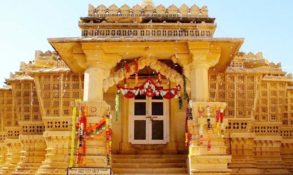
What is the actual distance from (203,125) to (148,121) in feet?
11.0

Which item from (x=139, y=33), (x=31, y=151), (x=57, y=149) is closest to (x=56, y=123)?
(x=57, y=149)

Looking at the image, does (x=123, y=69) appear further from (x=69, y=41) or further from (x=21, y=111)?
(x=21, y=111)

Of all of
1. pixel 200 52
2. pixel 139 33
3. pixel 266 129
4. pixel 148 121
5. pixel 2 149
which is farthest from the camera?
pixel 2 149

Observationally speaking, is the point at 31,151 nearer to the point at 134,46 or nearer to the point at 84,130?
the point at 84,130

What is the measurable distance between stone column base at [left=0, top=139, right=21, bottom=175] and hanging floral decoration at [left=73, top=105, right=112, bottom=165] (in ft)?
17.7

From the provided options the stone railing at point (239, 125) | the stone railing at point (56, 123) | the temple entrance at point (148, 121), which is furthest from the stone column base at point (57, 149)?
the stone railing at point (239, 125)

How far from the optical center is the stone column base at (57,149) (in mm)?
16281

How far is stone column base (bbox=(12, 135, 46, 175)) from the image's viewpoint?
1719 cm

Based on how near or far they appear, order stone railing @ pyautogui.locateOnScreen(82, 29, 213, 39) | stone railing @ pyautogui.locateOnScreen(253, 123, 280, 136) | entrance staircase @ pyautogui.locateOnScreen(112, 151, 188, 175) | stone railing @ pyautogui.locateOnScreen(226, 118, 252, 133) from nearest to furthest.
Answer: stone railing @ pyautogui.locateOnScreen(82, 29, 213, 39) → entrance staircase @ pyautogui.locateOnScreen(112, 151, 188, 175) → stone railing @ pyautogui.locateOnScreen(226, 118, 252, 133) → stone railing @ pyautogui.locateOnScreen(253, 123, 280, 136)

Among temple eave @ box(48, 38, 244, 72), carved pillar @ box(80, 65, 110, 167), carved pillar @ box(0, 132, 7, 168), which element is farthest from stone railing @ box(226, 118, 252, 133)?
carved pillar @ box(0, 132, 7, 168)

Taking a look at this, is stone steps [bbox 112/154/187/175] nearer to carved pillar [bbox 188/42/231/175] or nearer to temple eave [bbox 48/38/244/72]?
carved pillar [bbox 188/42/231/175]

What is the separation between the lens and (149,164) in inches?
608

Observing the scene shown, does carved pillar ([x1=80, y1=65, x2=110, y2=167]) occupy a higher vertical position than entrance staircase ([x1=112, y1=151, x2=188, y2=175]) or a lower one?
higher

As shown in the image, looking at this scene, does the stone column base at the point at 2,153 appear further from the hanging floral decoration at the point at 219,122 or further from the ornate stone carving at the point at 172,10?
the hanging floral decoration at the point at 219,122
